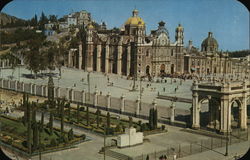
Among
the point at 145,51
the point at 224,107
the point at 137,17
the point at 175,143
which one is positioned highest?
the point at 137,17

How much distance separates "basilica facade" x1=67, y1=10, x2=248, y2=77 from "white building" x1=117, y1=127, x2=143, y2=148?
48669 millimetres

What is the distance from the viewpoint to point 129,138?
80.9 feet

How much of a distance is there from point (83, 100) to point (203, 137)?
16.4 meters

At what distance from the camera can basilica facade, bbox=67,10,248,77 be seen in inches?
2992

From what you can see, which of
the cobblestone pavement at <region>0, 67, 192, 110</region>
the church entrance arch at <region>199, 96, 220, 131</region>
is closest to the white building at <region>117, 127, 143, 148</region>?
the church entrance arch at <region>199, 96, 220, 131</region>

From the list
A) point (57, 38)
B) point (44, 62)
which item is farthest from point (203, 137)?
point (57, 38)

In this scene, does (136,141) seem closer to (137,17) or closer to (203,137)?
(203,137)

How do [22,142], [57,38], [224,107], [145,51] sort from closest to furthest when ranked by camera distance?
[22,142], [224,107], [145,51], [57,38]

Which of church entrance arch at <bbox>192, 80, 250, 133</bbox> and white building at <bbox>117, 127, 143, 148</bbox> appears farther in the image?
church entrance arch at <bbox>192, 80, 250, 133</bbox>

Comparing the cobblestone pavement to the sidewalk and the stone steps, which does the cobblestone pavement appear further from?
the stone steps

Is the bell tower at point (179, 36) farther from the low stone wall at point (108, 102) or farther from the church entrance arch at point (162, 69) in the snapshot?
the low stone wall at point (108, 102)

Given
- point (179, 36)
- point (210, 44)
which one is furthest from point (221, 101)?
point (210, 44)

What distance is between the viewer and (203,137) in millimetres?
27938

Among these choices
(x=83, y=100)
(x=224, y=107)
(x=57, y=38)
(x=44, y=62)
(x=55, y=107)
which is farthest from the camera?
(x=57, y=38)
